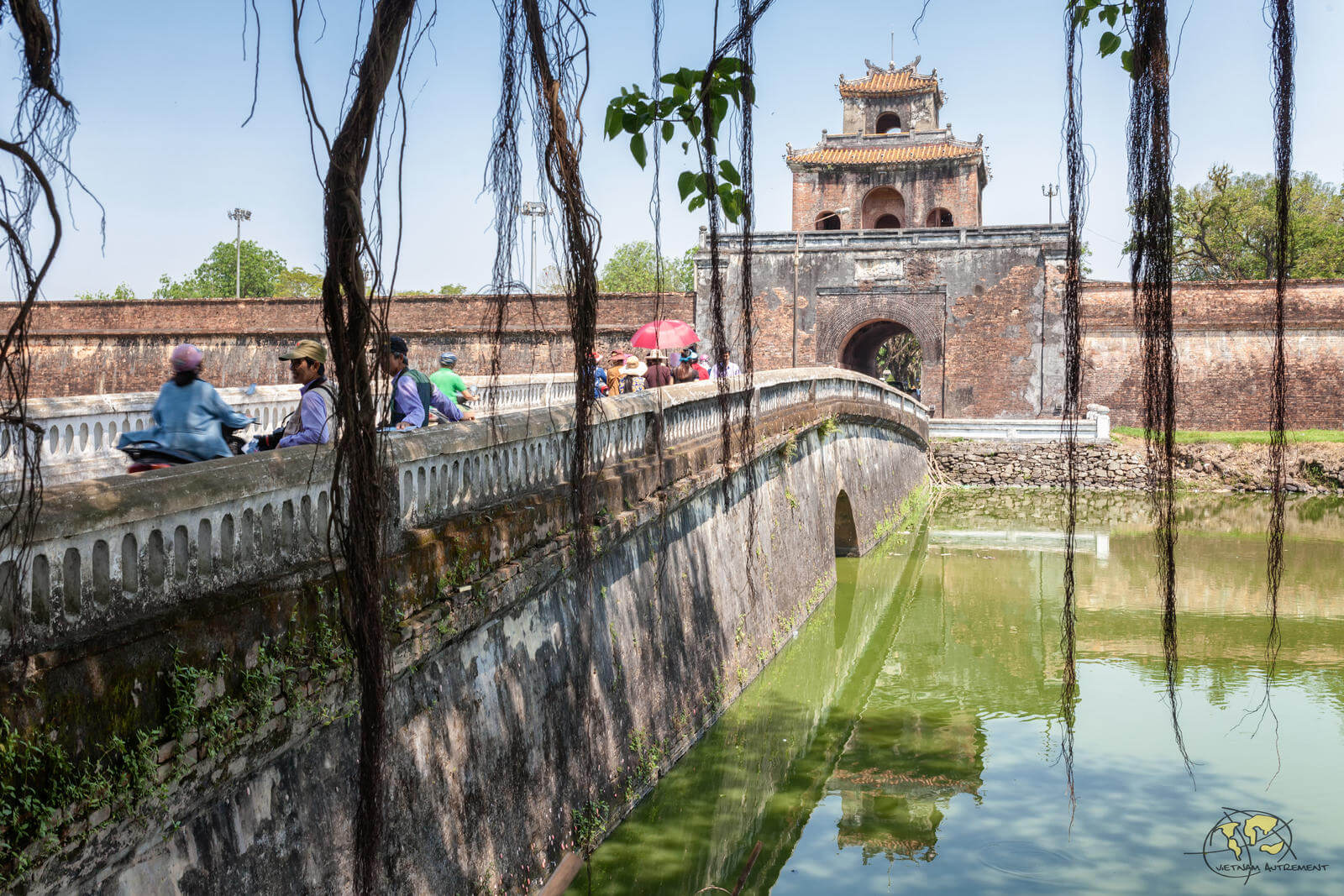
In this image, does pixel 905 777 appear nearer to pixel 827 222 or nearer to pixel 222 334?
pixel 222 334

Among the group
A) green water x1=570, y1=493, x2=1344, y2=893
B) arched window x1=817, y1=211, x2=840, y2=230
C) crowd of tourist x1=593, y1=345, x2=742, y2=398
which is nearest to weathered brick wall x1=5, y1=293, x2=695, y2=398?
arched window x1=817, y1=211, x2=840, y2=230

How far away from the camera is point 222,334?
26812 mm

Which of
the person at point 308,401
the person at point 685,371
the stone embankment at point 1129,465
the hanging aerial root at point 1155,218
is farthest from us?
the stone embankment at point 1129,465

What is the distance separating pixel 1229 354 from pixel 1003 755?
942 inches

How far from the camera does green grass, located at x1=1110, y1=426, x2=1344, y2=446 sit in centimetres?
2473

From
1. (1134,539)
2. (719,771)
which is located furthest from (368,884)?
(1134,539)

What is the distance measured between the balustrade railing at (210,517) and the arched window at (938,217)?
26.8 meters

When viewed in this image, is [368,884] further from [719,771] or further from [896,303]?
[896,303]

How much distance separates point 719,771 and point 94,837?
518 centimetres

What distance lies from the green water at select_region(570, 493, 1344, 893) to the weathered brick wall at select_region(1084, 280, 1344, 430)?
15.1m

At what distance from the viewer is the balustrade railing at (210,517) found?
8.23ft

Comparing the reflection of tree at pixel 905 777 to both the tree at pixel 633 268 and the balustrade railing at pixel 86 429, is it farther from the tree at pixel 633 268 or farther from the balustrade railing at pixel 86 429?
the tree at pixel 633 268

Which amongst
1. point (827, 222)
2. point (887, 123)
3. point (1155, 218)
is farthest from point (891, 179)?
point (1155, 218)

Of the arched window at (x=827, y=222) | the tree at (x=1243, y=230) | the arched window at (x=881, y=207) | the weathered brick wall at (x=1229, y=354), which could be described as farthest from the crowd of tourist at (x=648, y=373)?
the tree at (x=1243, y=230)
